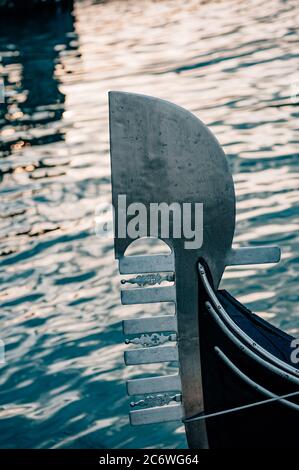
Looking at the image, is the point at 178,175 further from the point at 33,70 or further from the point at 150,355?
the point at 33,70

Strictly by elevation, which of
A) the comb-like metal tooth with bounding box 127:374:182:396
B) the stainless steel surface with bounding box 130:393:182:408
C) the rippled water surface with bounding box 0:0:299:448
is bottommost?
the rippled water surface with bounding box 0:0:299:448

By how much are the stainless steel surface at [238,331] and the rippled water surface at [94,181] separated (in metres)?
2.62

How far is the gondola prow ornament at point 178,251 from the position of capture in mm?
4340

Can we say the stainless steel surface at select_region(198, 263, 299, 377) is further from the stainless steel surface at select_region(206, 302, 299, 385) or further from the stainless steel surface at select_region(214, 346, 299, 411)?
the stainless steel surface at select_region(214, 346, 299, 411)

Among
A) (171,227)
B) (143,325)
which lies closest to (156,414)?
(143,325)

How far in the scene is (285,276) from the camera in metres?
9.44

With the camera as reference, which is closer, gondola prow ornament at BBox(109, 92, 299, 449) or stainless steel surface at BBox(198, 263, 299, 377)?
gondola prow ornament at BBox(109, 92, 299, 449)

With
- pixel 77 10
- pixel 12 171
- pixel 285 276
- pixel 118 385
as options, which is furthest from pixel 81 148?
pixel 77 10

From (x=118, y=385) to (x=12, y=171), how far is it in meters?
6.29

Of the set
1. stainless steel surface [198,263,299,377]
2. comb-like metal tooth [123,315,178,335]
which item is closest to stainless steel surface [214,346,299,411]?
stainless steel surface [198,263,299,377]

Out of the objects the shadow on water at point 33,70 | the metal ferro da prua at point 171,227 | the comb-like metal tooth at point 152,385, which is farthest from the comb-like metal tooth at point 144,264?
the shadow on water at point 33,70

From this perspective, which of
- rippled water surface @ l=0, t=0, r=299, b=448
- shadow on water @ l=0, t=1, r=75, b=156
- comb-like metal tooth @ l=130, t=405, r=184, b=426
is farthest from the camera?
shadow on water @ l=0, t=1, r=75, b=156

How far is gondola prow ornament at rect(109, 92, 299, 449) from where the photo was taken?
4.34 metres

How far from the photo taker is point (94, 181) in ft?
41.8
